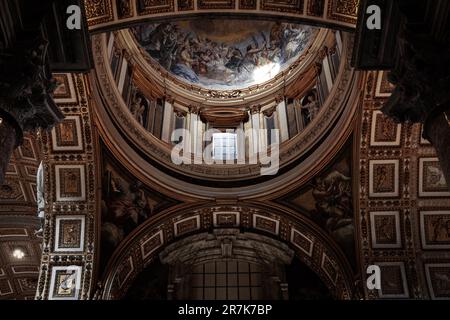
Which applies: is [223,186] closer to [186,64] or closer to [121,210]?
[121,210]

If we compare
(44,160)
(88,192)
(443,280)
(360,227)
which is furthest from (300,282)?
(44,160)

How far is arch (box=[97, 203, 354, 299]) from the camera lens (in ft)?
44.0

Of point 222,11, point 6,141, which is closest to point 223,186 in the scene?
point 222,11

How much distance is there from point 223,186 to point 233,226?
109 cm

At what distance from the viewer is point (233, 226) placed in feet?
49.4

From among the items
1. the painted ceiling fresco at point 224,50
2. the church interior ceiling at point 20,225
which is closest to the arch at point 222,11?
the church interior ceiling at point 20,225

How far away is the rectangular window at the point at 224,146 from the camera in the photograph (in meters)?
16.4

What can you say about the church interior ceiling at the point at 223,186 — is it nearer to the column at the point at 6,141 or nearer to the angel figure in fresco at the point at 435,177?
the angel figure in fresco at the point at 435,177

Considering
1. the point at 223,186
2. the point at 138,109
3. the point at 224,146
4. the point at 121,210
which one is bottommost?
the point at 121,210

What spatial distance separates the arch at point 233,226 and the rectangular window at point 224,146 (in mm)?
2096

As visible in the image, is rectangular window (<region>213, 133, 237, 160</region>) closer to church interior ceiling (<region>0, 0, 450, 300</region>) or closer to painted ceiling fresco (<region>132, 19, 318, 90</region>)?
church interior ceiling (<region>0, 0, 450, 300</region>)

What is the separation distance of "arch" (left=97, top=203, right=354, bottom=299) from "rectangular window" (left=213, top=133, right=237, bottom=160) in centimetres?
210

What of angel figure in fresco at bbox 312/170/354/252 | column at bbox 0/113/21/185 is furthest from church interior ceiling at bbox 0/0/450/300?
column at bbox 0/113/21/185

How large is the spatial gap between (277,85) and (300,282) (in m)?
5.80
